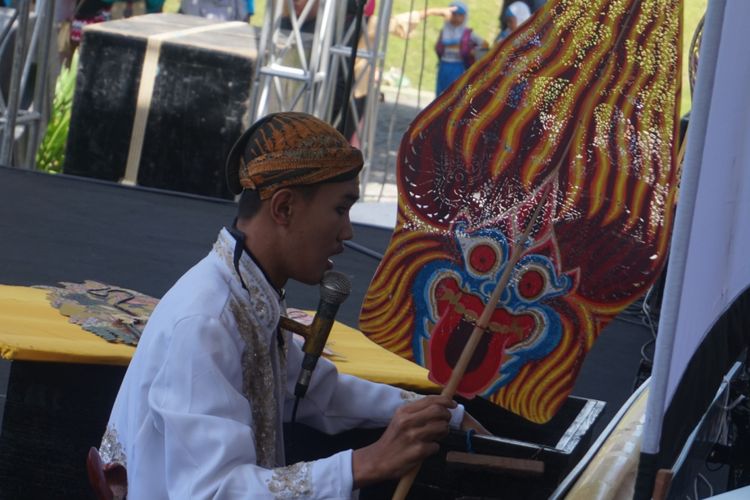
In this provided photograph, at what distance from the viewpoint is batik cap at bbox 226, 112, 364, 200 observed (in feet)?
5.57

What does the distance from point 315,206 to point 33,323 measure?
2.81ft

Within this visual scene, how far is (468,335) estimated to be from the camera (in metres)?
1.93

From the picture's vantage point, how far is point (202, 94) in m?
6.19

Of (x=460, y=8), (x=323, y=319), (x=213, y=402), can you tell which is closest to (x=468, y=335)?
(x=323, y=319)

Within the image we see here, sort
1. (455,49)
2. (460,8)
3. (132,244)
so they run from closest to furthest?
A: (132,244) < (455,49) < (460,8)

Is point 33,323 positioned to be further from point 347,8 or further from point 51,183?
point 347,8

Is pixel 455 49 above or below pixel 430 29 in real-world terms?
above

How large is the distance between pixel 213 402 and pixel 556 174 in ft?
2.22

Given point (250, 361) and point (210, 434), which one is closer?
point (210, 434)

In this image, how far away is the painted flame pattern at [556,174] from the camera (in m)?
1.77

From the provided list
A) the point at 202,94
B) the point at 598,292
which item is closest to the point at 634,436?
the point at 598,292

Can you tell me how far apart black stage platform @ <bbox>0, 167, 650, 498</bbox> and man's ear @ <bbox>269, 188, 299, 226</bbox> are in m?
1.69

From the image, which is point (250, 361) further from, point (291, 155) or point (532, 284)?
point (532, 284)

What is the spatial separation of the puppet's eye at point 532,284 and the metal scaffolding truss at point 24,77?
4393 millimetres
